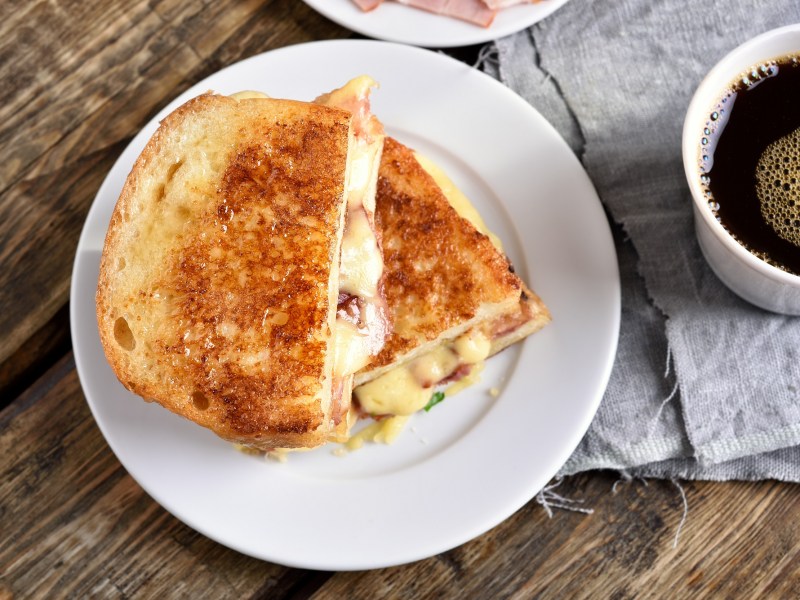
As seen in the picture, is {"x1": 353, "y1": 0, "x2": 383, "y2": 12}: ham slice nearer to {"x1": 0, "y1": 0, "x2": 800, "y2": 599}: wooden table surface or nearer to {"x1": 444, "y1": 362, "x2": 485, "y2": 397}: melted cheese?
{"x1": 0, "y1": 0, "x2": 800, "y2": 599}: wooden table surface

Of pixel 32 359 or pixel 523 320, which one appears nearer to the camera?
pixel 523 320

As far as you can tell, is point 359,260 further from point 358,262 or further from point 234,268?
point 234,268

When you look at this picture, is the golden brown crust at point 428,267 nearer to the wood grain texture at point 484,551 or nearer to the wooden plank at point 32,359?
the wood grain texture at point 484,551

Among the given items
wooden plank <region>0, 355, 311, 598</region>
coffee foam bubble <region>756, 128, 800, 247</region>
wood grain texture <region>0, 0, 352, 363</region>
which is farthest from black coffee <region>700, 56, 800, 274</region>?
wooden plank <region>0, 355, 311, 598</region>

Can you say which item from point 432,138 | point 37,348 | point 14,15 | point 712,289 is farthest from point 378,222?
point 14,15

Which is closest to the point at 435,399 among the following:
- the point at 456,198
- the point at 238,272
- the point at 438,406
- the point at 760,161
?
the point at 438,406
